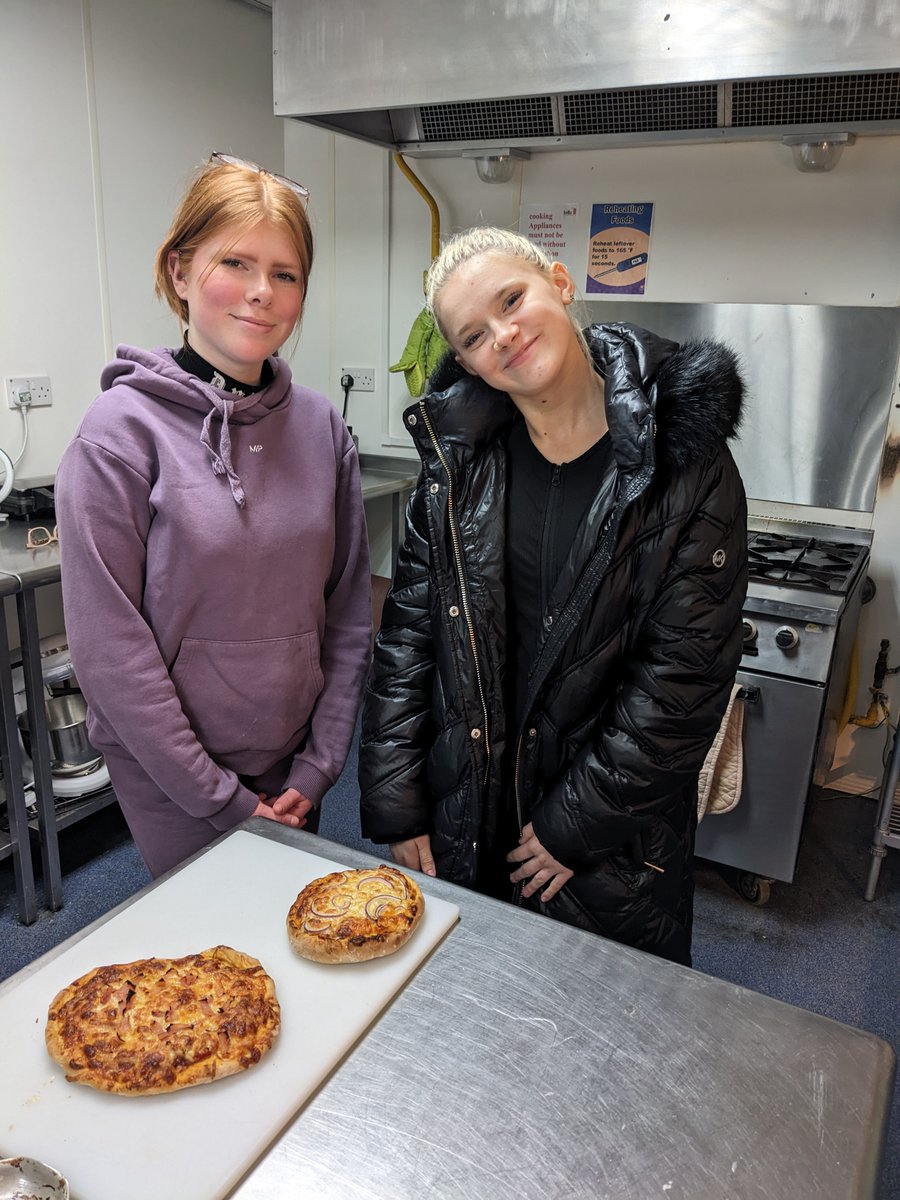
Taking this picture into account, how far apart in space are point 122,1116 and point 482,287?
92cm

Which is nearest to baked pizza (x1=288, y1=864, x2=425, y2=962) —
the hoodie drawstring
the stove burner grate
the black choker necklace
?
the hoodie drawstring

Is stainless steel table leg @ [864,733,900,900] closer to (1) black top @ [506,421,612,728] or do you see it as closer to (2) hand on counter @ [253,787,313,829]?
(1) black top @ [506,421,612,728]

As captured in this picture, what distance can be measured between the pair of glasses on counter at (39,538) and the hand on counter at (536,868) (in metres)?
1.39

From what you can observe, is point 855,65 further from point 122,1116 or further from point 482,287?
point 122,1116

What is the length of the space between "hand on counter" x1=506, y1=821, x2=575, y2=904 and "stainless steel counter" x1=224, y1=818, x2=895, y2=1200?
35cm

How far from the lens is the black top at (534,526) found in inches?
43.8

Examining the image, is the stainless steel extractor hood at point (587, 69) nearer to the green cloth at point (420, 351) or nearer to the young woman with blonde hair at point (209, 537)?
the green cloth at point (420, 351)

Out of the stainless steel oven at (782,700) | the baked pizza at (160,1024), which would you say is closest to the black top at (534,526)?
the baked pizza at (160,1024)

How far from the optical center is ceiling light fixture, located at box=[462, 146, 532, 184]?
8.20 ft

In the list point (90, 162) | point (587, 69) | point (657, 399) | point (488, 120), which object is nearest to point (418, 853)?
point (657, 399)

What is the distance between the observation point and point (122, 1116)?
627mm

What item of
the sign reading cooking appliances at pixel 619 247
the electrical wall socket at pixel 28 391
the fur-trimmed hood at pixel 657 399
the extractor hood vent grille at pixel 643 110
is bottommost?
the electrical wall socket at pixel 28 391

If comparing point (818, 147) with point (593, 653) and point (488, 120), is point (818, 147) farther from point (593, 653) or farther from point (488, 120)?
point (593, 653)

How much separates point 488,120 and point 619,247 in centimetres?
56
